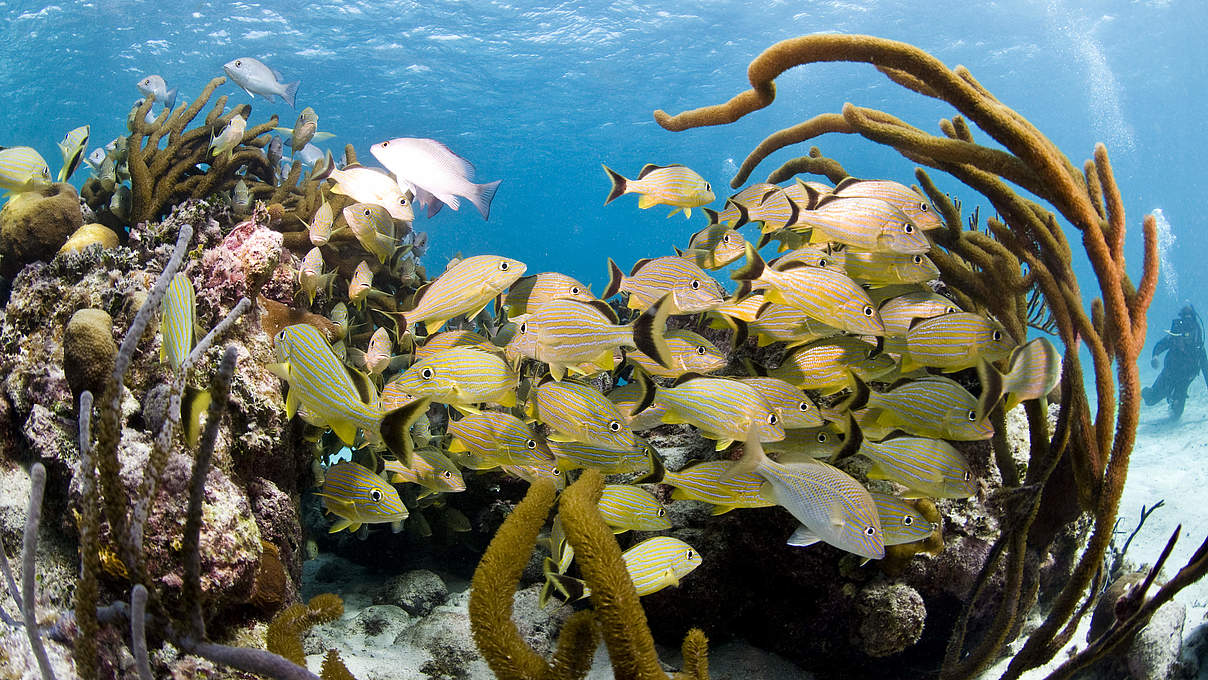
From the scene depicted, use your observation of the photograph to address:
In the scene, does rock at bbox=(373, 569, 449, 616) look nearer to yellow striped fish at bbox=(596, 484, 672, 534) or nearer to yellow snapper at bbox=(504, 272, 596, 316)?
yellow striped fish at bbox=(596, 484, 672, 534)

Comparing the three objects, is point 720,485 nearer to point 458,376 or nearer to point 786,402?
point 786,402

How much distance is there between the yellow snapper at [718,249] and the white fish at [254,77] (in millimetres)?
5800

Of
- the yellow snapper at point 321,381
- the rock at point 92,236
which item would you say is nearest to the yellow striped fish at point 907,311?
the yellow snapper at point 321,381

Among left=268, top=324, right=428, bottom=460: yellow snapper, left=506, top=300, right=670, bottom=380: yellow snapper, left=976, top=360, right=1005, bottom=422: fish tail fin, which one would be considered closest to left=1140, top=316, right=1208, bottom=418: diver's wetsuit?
left=976, top=360, right=1005, bottom=422: fish tail fin

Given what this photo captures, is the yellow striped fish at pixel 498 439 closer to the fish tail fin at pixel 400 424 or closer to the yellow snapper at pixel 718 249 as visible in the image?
the fish tail fin at pixel 400 424

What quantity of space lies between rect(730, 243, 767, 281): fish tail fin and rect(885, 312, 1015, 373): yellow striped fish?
71cm

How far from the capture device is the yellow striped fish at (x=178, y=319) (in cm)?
195

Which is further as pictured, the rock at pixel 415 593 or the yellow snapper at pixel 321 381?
the rock at pixel 415 593

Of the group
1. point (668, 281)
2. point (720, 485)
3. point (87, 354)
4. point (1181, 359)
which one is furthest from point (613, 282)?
point (1181, 359)

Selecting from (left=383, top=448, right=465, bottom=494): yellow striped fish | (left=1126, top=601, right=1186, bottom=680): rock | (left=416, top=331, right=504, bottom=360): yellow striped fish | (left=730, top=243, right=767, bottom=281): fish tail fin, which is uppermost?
(left=730, top=243, right=767, bottom=281): fish tail fin

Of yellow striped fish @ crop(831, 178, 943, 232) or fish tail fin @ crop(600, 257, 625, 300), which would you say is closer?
yellow striped fish @ crop(831, 178, 943, 232)

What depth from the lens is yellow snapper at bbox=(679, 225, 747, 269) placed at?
318cm

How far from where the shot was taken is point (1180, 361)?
46.3 feet

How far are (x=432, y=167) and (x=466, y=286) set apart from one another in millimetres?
1262
